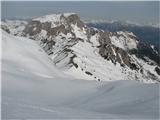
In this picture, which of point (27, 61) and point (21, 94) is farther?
point (27, 61)

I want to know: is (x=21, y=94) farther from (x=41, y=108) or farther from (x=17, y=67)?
(x=17, y=67)

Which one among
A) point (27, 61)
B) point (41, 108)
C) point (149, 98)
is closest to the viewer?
point (41, 108)

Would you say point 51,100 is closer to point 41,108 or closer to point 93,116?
point 41,108

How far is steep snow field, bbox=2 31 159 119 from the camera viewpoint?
13.9 m

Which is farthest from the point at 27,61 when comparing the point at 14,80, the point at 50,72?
the point at 14,80

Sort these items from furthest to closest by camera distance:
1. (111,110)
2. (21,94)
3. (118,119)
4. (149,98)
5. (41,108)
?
(21,94) < (149,98) < (111,110) < (41,108) < (118,119)

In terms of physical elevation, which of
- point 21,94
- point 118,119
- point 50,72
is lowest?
point 118,119

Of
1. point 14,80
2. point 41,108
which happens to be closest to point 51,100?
point 14,80

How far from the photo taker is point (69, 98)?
2202cm

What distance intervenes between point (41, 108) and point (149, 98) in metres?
6.32

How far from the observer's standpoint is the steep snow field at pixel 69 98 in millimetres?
13946

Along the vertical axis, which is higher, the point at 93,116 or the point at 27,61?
the point at 27,61

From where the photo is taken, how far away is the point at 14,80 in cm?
2272

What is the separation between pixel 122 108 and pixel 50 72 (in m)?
15.0
